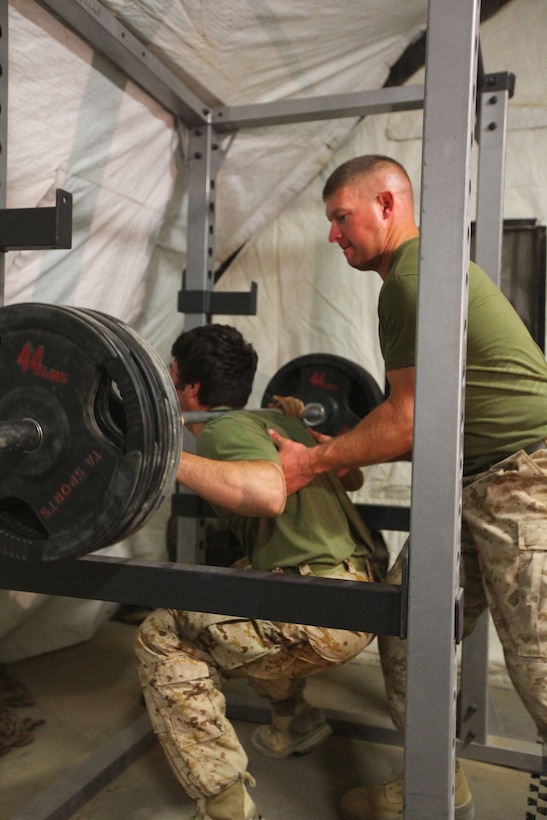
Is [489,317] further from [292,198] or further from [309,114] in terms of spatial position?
[292,198]

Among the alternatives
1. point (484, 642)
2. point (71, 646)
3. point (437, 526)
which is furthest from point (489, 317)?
point (71, 646)

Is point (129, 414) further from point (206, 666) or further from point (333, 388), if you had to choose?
point (333, 388)

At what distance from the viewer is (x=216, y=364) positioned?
5.62 ft

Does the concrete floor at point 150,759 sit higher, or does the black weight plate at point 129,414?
the black weight plate at point 129,414

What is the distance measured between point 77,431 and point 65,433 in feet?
0.06

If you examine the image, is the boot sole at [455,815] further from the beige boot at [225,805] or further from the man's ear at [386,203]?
the man's ear at [386,203]

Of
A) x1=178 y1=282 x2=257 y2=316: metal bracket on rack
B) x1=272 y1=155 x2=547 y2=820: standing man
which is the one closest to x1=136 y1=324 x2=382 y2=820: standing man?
x1=272 y1=155 x2=547 y2=820: standing man

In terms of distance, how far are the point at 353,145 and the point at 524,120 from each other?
55 centimetres

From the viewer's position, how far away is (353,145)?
249cm

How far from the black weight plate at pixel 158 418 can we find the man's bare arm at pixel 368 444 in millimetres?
465

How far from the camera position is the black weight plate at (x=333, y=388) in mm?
2109

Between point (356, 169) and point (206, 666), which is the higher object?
point (356, 169)

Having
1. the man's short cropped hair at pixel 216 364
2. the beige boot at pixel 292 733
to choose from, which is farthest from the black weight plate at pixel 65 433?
the beige boot at pixel 292 733

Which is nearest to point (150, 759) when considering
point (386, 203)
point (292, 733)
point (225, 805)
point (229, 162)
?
point (292, 733)
